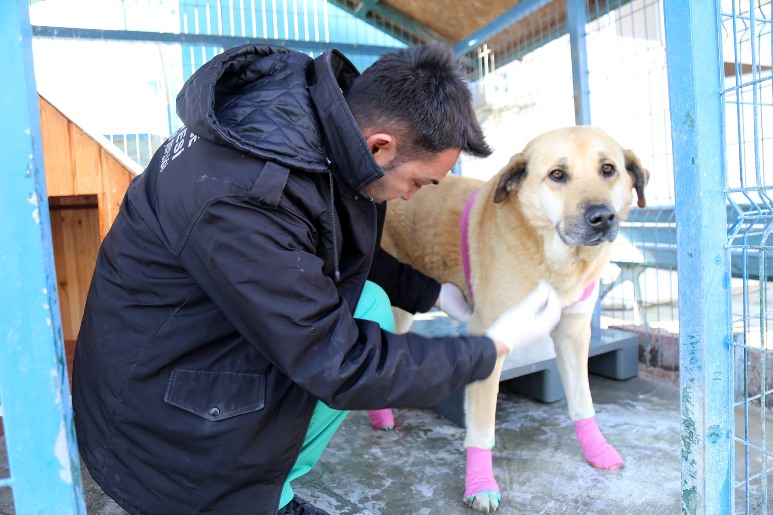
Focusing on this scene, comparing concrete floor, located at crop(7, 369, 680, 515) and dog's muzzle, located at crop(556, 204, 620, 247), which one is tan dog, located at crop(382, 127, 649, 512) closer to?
dog's muzzle, located at crop(556, 204, 620, 247)

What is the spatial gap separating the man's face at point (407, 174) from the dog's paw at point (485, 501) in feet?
3.32

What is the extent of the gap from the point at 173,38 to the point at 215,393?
8.68 ft

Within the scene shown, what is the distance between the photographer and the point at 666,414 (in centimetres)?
243

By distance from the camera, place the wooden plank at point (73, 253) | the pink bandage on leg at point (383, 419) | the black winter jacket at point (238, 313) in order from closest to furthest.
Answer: the black winter jacket at point (238, 313)
the pink bandage on leg at point (383, 419)
the wooden plank at point (73, 253)

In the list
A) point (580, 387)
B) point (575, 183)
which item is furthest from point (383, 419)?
point (575, 183)

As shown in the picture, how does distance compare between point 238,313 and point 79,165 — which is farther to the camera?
point 79,165

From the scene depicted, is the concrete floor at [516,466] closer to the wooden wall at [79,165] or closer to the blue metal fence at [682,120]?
the blue metal fence at [682,120]

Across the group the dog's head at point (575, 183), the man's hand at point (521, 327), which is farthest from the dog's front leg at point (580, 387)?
Result: the man's hand at point (521, 327)

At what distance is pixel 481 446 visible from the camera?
1894mm

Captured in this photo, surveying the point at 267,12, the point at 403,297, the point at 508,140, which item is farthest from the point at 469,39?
the point at 403,297

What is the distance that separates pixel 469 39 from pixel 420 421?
2.33 metres

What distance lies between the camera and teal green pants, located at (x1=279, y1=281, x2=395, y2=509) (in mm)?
1521

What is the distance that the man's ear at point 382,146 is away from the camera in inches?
52.9

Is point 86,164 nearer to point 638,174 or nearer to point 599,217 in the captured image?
point 599,217
